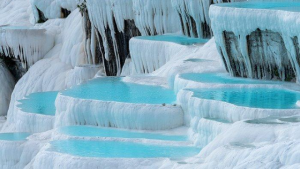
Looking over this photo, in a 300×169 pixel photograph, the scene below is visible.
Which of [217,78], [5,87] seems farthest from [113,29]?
[217,78]

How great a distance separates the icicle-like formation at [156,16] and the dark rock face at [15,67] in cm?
841

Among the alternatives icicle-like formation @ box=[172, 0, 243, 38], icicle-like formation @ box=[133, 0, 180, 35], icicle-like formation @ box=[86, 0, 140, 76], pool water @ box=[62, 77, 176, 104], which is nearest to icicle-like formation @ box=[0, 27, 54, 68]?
icicle-like formation @ box=[86, 0, 140, 76]

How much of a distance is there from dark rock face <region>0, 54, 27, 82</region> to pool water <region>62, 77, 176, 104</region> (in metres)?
11.6

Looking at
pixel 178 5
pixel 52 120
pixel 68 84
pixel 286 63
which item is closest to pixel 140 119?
pixel 286 63

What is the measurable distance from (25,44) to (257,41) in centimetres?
1570

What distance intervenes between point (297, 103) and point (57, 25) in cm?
1901

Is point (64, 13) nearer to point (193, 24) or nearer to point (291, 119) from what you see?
point (193, 24)

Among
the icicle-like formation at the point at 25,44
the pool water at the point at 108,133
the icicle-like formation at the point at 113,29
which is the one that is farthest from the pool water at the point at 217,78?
the icicle-like formation at the point at 25,44

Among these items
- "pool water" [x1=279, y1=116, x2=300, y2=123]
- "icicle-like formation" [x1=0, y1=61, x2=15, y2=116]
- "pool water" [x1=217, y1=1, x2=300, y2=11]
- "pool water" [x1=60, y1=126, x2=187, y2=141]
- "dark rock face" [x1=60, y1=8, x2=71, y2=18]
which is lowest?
"icicle-like formation" [x1=0, y1=61, x2=15, y2=116]

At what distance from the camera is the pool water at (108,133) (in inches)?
635

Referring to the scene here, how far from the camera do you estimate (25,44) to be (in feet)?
102

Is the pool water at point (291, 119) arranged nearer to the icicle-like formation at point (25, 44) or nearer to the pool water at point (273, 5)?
the pool water at point (273, 5)

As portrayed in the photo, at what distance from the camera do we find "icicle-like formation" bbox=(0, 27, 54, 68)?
101ft

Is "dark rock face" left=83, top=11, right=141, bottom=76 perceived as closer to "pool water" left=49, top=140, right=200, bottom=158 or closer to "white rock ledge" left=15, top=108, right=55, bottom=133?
"white rock ledge" left=15, top=108, right=55, bottom=133
